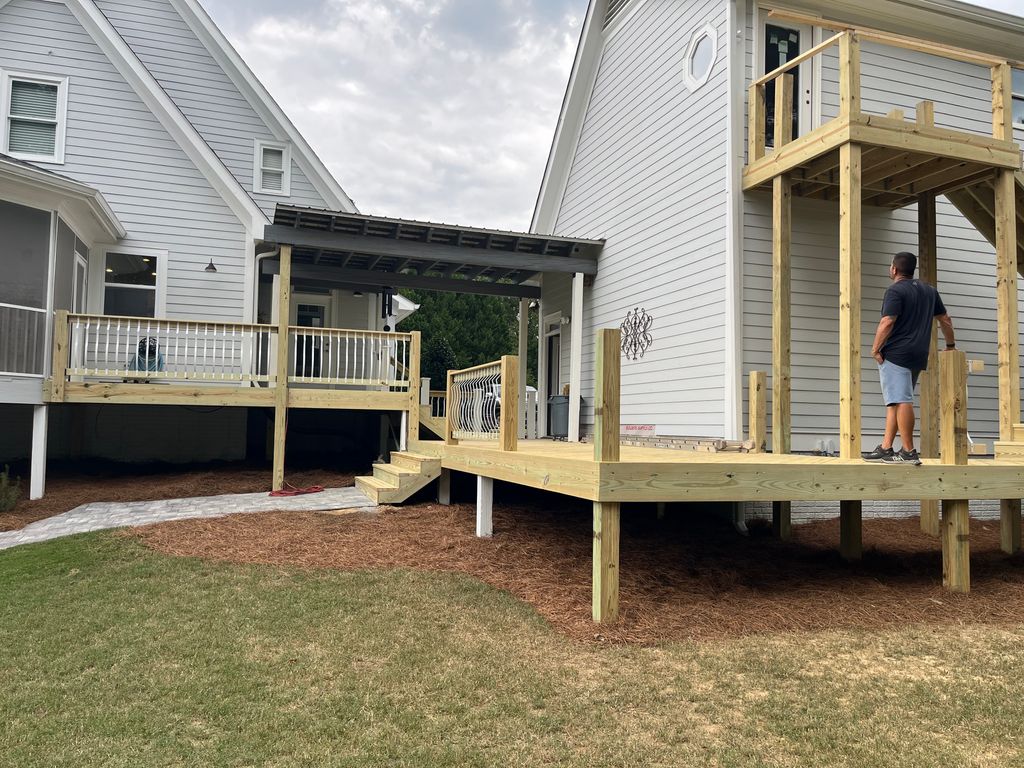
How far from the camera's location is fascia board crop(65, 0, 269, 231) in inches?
442

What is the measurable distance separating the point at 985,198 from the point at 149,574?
929cm

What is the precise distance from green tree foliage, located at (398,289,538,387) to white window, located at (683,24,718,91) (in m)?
23.0

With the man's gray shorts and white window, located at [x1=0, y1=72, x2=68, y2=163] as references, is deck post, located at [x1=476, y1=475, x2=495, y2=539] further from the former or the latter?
white window, located at [x1=0, y1=72, x2=68, y2=163]

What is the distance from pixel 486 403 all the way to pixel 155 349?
18.9 feet

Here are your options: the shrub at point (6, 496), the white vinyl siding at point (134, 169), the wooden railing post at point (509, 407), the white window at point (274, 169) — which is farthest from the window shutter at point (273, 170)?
the wooden railing post at point (509, 407)

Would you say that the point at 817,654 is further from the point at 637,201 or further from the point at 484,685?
the point at 637,201

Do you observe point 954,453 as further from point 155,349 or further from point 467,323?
point 467,323

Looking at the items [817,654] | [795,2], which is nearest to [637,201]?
[795,2]

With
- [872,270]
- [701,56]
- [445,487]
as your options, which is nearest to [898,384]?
[872,270]

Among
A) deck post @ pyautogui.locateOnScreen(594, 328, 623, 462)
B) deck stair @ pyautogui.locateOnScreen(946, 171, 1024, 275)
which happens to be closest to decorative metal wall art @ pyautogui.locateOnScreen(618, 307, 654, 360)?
deck stair @ pyautogui.locateOnScreen(946, 171, 1024, 275)

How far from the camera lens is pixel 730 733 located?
3021 mm

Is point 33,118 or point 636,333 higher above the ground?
point 33,118

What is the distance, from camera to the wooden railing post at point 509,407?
590 centimetres

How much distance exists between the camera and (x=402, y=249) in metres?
10.5
